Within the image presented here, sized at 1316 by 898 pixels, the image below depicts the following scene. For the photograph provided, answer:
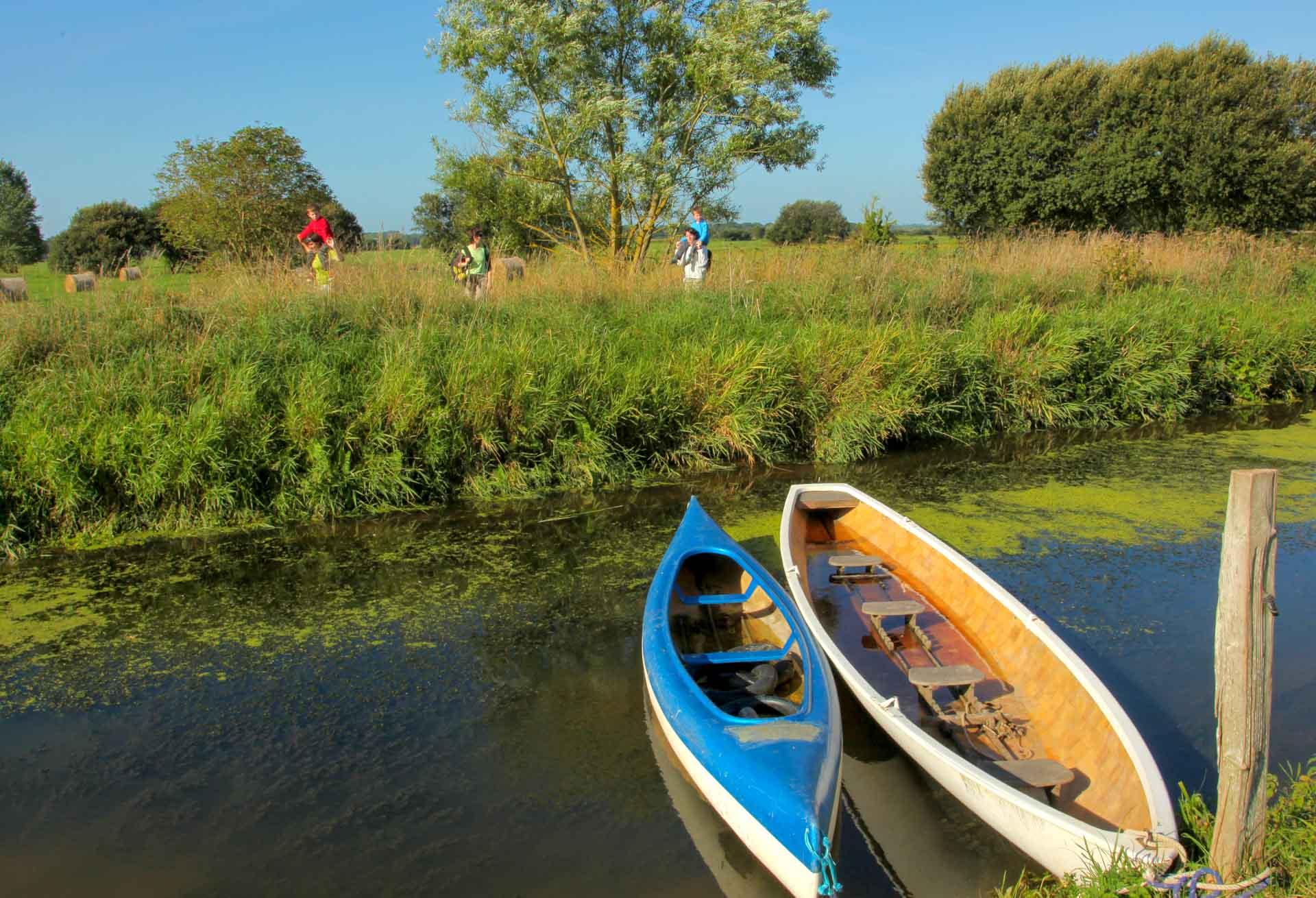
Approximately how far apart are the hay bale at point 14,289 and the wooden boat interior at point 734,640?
784cm

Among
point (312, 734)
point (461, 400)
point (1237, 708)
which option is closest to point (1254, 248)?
point (461, 400)

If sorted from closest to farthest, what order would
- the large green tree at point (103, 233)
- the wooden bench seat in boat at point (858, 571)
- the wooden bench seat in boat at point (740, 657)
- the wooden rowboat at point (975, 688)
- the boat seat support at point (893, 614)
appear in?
the wooden rowboat at point (975, 688)
the wooden bench seat in boat at point (740, 657)
the boat seat support at point (893, 614)
the wooden bench seat in boat at point (858, 571)
the large green tree at point (103, 233)

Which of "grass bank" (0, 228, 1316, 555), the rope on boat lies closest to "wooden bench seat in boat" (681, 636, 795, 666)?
the rope on boat

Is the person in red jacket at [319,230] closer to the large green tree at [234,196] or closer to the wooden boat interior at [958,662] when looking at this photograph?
the large green tree at [234,196]

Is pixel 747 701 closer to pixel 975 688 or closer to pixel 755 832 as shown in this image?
pixel 755 832

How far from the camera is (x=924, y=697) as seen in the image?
4062 mm

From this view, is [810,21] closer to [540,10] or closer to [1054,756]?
[540,10]

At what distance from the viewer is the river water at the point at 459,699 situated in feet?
11.0

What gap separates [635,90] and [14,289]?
9.46 metres

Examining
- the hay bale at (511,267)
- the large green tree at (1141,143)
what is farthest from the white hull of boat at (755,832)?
the large green tree at (1141,143)

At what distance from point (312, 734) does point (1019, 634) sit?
10.9 feet

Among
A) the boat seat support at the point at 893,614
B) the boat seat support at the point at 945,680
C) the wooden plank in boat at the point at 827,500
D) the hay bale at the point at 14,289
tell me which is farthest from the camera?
the hay bale at the point at 14,289

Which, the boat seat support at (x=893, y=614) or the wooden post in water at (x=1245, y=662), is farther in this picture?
the boat seat support at (x=893, y=614)

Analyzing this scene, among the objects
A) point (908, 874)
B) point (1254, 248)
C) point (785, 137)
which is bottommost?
point (908, 874)
